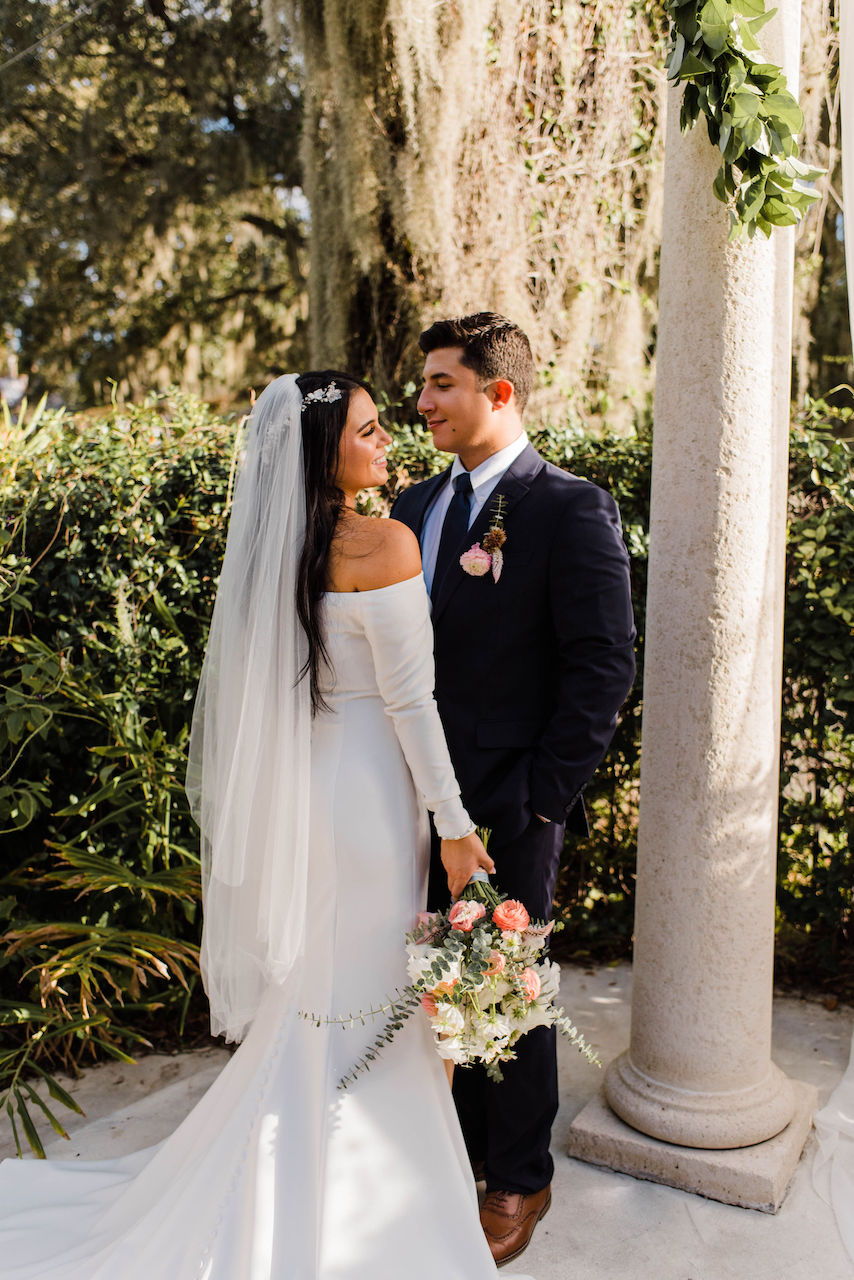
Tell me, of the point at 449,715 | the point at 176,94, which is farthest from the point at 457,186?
the point at 176,94

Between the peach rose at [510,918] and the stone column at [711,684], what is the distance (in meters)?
0.79

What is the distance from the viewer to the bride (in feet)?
6.74

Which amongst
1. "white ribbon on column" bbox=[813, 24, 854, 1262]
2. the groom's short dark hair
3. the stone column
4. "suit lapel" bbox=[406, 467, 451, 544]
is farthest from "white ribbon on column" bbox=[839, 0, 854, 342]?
"suit lapel" bbox=[406, 467, 451, 544]

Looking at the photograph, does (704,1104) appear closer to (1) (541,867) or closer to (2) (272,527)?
(1) (541,867)

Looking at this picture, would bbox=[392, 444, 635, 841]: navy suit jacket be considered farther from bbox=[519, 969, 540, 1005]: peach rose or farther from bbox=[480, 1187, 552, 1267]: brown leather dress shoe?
bbox=[480, 1187, 552, 1267]: brown leather dress shoe

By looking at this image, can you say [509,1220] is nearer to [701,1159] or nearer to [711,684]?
[701,1159]

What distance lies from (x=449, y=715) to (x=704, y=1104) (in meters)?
1.31

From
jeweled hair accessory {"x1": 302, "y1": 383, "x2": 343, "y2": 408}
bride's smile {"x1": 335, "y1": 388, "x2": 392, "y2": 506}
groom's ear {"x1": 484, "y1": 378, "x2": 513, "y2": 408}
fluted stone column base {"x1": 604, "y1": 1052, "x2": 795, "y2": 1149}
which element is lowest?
fluted stone column base {"x1": 604, "y1": 1052, "x2": 795, "y2": 1149}

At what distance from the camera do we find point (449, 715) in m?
2.49

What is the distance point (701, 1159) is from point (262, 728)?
5.54 ft

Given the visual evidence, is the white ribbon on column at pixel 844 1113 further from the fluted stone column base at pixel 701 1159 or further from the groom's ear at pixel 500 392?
the groom's ear at pixel 500 392

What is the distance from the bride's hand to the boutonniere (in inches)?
25.6

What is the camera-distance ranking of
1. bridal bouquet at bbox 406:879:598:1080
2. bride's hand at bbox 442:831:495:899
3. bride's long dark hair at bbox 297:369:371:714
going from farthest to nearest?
bride's hand at bbox 442:831:495:899
bride's long dark hair at bbox 297:369:371:714
bridal bouquet at bbox 406:879:598:1080

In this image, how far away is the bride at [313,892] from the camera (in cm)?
205
